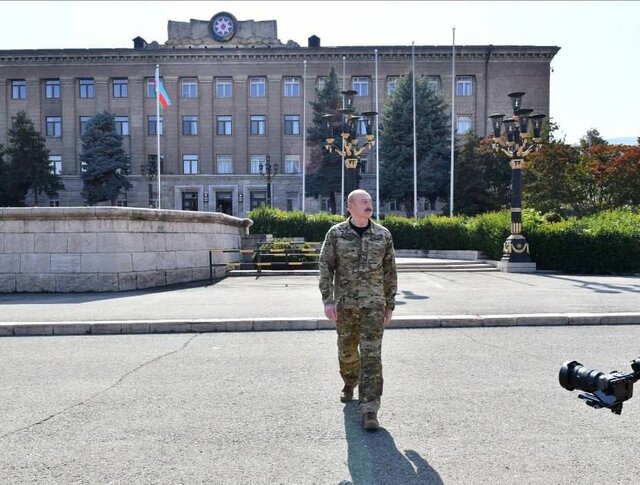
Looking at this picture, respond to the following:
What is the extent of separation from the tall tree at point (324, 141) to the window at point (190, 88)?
44.7 feet

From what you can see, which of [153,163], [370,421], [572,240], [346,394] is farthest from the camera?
[153,163]

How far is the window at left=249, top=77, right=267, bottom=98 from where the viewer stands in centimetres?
5581

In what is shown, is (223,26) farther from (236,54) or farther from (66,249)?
(66,249)

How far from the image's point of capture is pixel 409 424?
4379 mm

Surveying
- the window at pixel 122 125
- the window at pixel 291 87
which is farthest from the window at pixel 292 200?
the window at pixel 122 125

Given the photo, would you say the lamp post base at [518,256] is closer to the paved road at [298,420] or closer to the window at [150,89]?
the paved road at [298,420]

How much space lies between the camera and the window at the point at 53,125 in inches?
2192

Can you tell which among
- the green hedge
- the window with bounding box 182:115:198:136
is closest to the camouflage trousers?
the green hedge

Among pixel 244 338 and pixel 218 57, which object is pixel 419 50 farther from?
pixel 244 338

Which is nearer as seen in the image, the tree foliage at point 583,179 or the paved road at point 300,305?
the paved road at point 300,305

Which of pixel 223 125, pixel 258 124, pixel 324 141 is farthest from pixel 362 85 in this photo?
pixel 223 125

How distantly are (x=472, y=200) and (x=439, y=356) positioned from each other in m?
37.8

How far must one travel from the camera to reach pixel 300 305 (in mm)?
10750

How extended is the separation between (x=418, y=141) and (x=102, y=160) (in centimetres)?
3000
